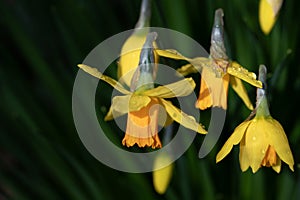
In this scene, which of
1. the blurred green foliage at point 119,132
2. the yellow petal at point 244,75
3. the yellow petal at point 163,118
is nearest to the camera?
the yellow petal at point 244,75

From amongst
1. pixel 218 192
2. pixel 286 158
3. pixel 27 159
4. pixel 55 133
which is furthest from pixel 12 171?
pixel 286 158

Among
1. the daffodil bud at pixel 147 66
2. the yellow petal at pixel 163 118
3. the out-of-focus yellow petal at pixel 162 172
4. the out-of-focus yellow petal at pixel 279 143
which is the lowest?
the out-of-focus yellow petal at pixel 162 172

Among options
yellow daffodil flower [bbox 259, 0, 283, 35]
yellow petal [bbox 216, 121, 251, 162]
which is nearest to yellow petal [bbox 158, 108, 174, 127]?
yellow petal [bbox 216, 121, 251, 162]

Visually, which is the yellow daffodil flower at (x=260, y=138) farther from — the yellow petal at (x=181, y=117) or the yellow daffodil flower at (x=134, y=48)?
the yellow daffodil flower at (x=134, y=48)

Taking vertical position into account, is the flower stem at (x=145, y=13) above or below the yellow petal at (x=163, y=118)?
above

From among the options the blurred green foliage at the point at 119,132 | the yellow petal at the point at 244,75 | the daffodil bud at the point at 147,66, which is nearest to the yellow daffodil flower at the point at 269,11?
the blurred green foliage at the point at 119,132

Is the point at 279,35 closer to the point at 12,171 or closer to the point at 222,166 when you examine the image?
the point at 222,166

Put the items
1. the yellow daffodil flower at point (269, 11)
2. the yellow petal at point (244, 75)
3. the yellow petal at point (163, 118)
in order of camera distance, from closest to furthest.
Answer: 1. the yellow petal at point (244, 75)
2. the yellow petal at point (163, 118)
3. the yellow daffodil flower at point (269, 11)
